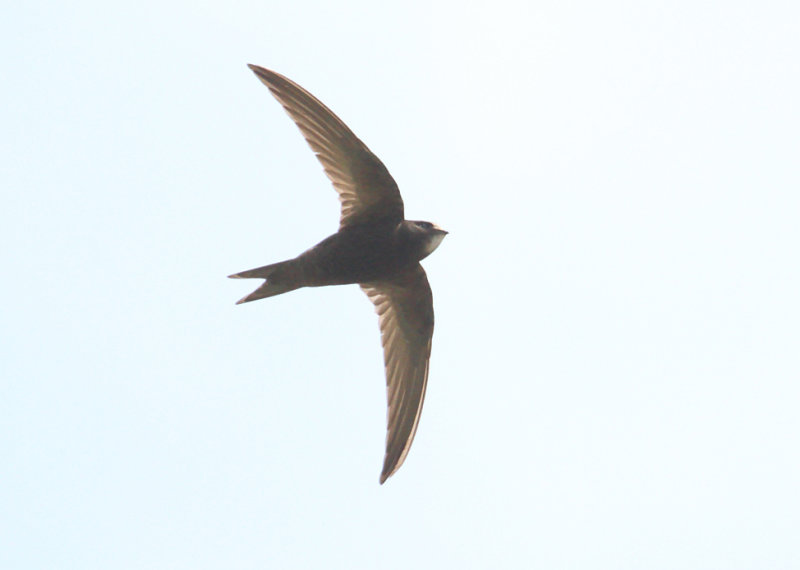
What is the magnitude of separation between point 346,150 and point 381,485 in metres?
2.04

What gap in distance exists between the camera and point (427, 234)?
25.7 feet

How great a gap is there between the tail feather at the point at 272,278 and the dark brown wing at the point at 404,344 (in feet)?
2.35

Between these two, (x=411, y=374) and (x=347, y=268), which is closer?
(x=347, y=268)

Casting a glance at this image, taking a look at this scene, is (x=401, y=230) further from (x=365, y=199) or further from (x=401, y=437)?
(x=401, y=437)

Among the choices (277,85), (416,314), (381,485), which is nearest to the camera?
(277,85)

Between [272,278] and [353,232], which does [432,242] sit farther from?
[272,278]

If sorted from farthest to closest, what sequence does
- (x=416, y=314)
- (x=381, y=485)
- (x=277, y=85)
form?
1. (x=416, y=314)
2. (x=381, y=485)
3. (x=277, y=85)

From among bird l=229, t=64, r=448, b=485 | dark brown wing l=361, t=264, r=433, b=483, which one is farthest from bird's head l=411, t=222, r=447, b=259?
dark brown wing l=361, t=264, r=433, b=483

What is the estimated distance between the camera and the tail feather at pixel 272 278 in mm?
7746

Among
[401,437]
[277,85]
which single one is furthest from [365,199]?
[401,437]

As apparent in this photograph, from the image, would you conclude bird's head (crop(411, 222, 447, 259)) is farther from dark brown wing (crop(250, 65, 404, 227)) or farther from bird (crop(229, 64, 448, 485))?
dark brown wing (crop(250, 65, 404, 227))

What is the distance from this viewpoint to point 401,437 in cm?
831

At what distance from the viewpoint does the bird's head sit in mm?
7840

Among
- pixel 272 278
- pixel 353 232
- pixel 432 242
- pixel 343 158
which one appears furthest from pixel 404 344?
pixel 343 158
